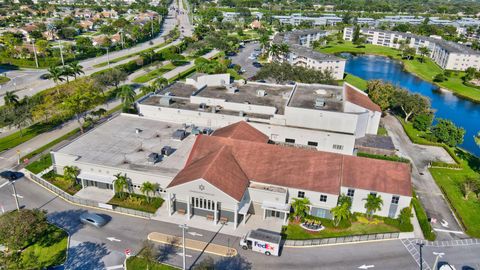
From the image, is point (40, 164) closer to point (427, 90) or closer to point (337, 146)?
point (337, 146)

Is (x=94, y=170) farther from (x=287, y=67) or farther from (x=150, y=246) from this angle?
(x=287, y=67)

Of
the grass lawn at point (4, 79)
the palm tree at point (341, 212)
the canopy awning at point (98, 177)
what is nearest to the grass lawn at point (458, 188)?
the palm tree at point (341, 212)

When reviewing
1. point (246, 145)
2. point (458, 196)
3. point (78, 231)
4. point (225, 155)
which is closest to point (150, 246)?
point (78, 231)

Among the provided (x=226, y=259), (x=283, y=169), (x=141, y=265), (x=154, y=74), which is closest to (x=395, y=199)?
(x=283, y=169)

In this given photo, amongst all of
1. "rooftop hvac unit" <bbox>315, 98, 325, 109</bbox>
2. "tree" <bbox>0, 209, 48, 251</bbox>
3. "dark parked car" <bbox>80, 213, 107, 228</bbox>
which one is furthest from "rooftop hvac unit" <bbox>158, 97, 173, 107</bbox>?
"tree" <bbox>0, 209, 48, 251</bbox>

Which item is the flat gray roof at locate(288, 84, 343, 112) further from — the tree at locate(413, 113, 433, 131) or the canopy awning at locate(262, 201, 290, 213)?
the canopy awning at locate(262, 201, 290, 213)

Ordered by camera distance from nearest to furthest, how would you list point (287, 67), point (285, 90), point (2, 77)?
1. point (285, 90)
2. point (287, 67)
3. point (2, 77)
